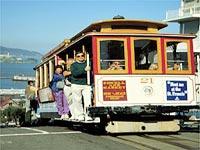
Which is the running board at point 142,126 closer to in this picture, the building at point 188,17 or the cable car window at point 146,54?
the cable car window at point 146,54

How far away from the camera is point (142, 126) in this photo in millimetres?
13422

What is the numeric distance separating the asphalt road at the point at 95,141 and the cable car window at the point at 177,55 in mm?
1814

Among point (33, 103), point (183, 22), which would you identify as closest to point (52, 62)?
point (33, 103)

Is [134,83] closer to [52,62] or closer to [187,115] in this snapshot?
[187,115]

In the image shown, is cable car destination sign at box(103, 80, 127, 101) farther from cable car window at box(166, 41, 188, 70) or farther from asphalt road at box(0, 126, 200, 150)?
cable car window at box(166, 41, 188, 70)

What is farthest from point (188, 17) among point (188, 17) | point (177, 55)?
point (177, 55)

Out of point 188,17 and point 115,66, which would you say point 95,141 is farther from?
point 188,17

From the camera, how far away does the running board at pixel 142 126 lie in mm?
13203

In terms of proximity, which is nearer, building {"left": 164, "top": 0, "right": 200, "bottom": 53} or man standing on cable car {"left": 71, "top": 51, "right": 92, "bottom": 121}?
man standing on cable car {"left": 71, "top": 51, "right": 92, "bottom": 121}

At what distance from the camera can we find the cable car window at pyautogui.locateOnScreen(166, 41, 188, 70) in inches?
560

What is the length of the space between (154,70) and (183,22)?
4586 centimetres

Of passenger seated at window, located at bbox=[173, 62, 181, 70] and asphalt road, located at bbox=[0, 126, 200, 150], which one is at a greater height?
passenger seated at window, located at bbox=[173, 62, 181, 70]

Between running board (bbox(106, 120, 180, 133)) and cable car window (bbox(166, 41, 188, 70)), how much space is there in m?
1.44

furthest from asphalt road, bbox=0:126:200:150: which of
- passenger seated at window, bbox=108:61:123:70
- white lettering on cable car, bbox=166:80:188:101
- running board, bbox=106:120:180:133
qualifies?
passenger seated at window, bbox=108:61:123:70
